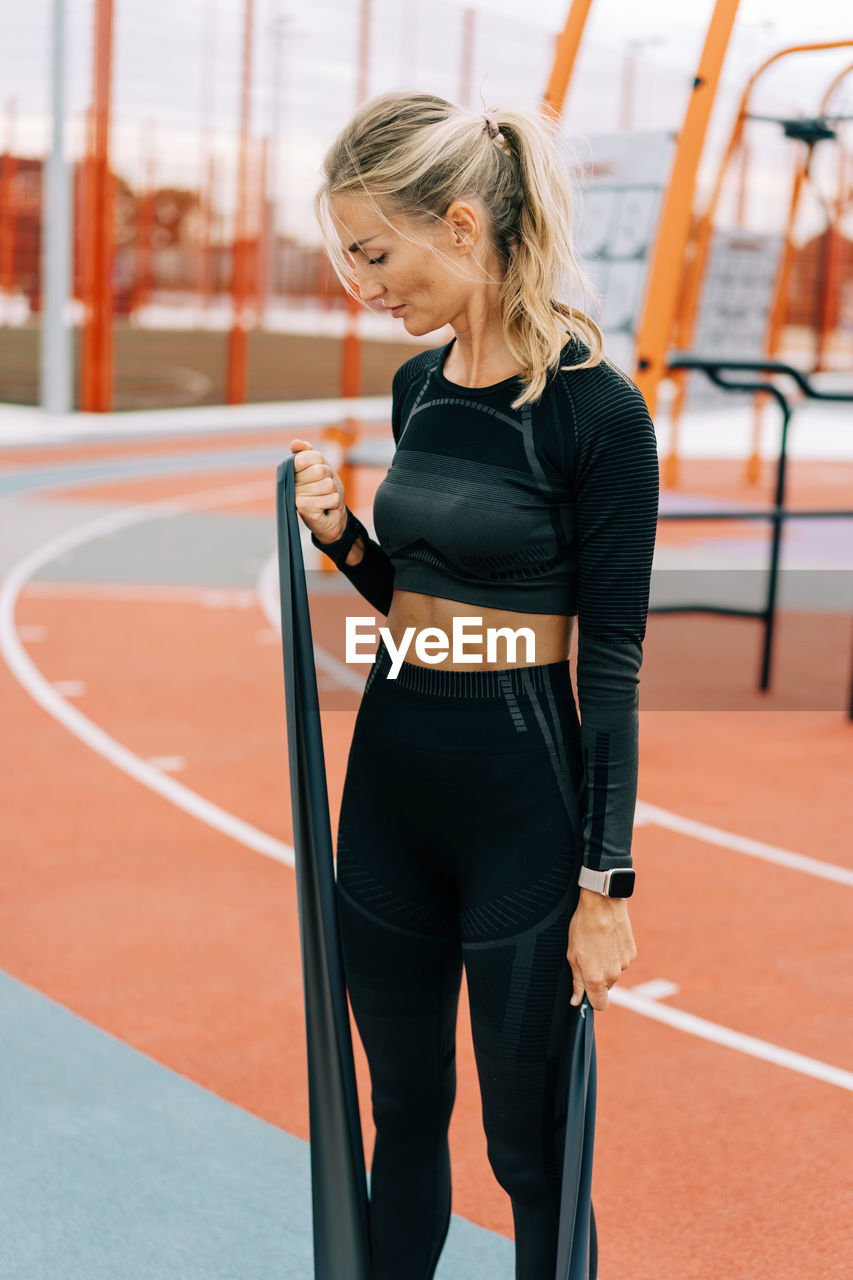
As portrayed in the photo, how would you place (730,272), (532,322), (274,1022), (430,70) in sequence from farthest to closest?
(430,70), (730,272), (274,1022), (532,322)

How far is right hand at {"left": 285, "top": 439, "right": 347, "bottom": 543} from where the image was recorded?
197 centimetres

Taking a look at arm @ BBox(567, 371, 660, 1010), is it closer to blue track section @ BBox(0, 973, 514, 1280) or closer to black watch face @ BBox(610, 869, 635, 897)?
black watch face @ BBox(610, 869, 635, 897)

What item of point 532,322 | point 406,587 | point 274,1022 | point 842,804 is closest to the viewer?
point 532,322

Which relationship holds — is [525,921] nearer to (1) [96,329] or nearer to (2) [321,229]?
(2) [321,229]

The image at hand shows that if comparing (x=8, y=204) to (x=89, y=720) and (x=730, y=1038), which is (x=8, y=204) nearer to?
(x=89, y=720)

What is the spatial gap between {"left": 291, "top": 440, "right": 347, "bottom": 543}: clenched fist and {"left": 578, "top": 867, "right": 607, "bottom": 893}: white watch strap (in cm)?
58

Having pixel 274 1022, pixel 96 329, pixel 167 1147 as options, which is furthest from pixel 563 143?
pixel 96 329

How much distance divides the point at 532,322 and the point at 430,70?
2355cm

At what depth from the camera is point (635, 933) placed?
165 inches

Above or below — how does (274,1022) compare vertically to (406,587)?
below

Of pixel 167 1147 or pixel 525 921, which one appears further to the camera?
pixel 167 1147

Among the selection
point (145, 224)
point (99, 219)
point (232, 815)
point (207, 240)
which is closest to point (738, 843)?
point (232, 815)

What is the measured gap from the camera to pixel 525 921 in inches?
75.0

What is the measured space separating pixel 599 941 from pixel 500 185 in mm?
962
